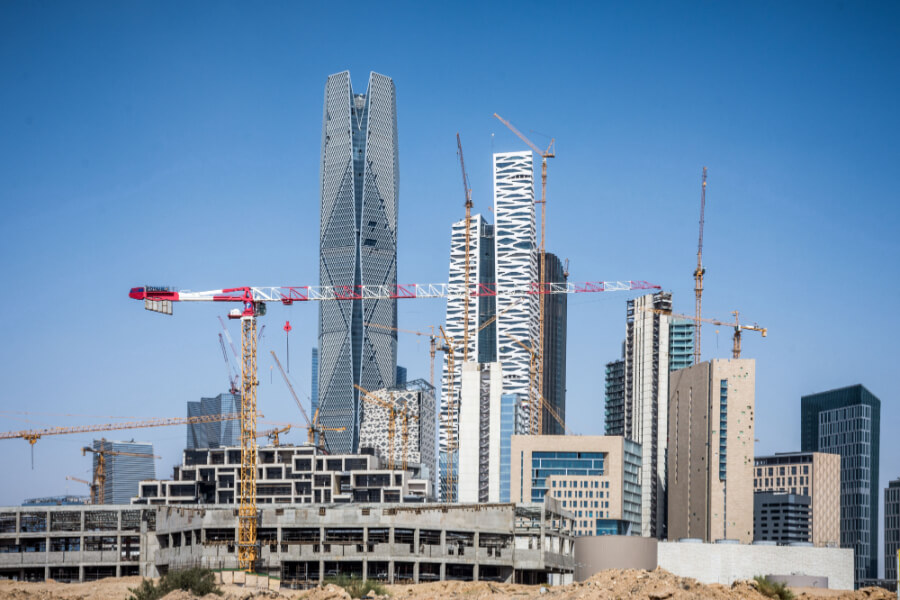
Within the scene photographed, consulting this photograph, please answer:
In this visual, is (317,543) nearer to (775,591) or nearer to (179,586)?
(179,586)

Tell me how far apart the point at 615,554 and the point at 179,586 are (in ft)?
147

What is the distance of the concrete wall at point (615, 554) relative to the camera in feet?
372

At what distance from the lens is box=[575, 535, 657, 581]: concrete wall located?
113 m

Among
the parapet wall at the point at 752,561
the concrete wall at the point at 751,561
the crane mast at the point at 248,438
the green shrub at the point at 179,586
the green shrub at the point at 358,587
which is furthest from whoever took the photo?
the concrete wall at the point at 751,561

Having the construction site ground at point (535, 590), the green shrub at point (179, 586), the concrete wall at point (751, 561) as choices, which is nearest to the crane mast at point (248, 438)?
the construction site ground at point (535, 590)

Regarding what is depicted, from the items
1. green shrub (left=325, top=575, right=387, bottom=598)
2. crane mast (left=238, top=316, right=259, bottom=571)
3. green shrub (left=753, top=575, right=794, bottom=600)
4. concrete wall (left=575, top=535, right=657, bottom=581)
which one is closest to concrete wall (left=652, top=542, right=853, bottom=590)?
concrete wall (left=575, top=535, right=657, bottom=581)

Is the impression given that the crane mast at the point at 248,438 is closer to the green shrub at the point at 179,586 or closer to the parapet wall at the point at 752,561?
the green shrub at the point at 179,586

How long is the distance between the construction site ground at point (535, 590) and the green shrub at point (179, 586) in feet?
5.81

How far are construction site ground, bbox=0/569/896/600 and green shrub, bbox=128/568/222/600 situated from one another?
1771mm

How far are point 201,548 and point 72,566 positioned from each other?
13.8m

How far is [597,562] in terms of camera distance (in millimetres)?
115000

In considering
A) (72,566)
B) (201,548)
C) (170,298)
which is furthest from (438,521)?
(170,298)

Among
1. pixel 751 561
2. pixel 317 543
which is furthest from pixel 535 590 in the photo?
pixel 751 561

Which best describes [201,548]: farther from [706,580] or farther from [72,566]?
[706,580]
